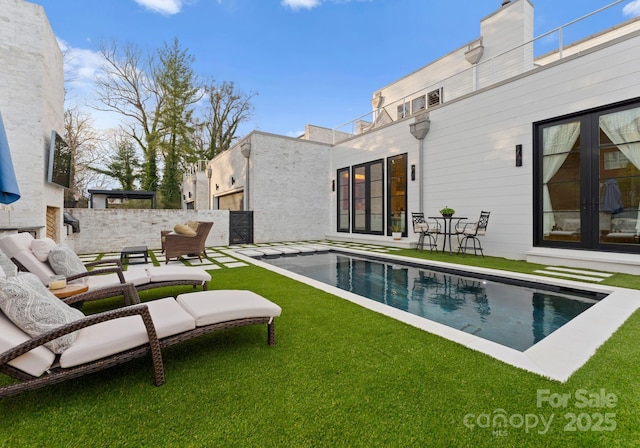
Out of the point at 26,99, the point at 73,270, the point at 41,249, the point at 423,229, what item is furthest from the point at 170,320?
the point at 423,229

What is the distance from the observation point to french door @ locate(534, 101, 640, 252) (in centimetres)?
517

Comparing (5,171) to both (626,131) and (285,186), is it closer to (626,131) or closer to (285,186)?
(626,131)

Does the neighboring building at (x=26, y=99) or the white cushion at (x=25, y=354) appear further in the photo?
the neighboring building at (x=26, y=99)

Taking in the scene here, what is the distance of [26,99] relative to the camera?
552 cm

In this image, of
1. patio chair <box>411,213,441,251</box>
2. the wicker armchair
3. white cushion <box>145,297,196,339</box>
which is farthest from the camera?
patio chair <box>411,213,441,251</box>

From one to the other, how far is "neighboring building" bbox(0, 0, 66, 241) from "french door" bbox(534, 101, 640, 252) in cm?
1025

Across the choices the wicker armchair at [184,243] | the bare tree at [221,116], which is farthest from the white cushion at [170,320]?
the bare tree at [221,116]

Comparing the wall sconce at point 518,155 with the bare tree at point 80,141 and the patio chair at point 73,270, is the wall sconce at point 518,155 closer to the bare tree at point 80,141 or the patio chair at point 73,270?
the patio chair at point 73,270

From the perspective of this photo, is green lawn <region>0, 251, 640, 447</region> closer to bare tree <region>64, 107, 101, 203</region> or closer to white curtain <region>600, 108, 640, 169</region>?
white curtain <region>600, 108, 640, 169</region>

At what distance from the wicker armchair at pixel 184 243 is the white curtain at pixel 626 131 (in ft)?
27.4

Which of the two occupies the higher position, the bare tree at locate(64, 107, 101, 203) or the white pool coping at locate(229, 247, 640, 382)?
the bare tree at locate(64, 107, 101, 203)

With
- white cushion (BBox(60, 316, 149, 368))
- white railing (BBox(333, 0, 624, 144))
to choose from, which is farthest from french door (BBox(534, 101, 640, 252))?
white cushion (BBox(60, 316, 149, 368))

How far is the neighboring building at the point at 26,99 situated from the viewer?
17.6ft

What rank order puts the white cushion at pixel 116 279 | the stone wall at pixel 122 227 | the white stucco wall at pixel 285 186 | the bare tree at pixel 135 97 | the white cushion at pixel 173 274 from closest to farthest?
the white cushion at pixel 116 279
the white cushion at pixel 173 274
the stone wall at pixel 122 227
the white stucco wall at pixel 285 186
the bare tree at pixel 135 97
